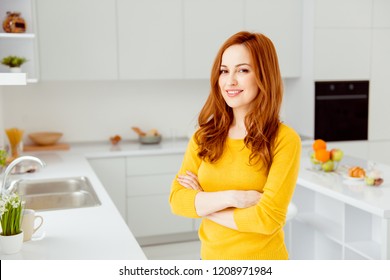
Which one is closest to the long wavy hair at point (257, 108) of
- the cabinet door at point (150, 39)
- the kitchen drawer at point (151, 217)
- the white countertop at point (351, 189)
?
the white countertop at point (351, 189)

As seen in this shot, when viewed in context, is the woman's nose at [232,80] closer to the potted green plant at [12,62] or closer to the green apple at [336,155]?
the green apple at [336,155]

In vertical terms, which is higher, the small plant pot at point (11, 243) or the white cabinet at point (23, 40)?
the white cabinet at point (23, 40)

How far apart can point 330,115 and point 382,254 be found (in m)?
2.39

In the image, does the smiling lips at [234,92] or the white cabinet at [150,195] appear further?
the white cabinet at [150,195]

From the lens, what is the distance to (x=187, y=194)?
1.63 metres

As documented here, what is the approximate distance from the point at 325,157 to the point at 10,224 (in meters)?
1.94

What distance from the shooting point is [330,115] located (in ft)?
15.3

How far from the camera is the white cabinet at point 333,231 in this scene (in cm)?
270

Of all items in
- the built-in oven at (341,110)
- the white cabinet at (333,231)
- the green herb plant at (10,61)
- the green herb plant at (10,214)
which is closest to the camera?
the green herb plant at (10,214)

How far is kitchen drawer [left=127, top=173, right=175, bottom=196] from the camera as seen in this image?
416cm

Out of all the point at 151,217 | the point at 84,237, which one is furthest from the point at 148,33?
the point at 84,237

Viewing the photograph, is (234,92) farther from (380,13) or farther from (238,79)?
(380,13)

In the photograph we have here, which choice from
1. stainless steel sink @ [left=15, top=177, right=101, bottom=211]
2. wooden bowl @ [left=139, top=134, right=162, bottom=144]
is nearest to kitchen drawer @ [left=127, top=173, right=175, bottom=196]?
wooden bowl @ [left=139, top=134, right=162, bottom=144]

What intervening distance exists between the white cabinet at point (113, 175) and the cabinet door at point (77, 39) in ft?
2.23
